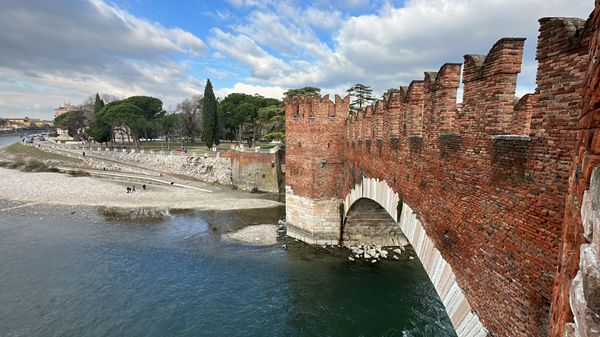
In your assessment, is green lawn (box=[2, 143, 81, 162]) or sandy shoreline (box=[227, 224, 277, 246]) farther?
green lawn (box=[2, 143, 81, 162])

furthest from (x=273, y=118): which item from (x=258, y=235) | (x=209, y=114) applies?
(x=258, y=235)

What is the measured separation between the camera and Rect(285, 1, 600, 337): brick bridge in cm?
179

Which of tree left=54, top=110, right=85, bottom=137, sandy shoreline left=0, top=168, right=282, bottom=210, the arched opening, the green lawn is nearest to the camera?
the arched opening

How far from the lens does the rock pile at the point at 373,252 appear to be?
48.8ft

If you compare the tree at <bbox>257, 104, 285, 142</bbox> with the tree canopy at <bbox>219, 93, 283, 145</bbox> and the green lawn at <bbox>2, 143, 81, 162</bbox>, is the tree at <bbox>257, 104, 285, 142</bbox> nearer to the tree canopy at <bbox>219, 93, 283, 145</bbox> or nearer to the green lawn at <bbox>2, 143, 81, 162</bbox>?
the tree canopy at <bbox>219, 93, 283, 145</bbox>

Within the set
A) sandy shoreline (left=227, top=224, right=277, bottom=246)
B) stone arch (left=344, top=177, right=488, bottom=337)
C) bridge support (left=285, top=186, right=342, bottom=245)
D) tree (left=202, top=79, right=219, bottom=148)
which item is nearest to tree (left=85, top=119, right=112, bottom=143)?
tree (left=202, top=79, right=219, bottom=148)

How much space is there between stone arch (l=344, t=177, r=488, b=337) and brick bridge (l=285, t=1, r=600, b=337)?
3 cm

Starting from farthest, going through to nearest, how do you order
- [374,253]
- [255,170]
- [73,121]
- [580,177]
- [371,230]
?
[73,121], [255,170], [371,230], [374,253], [580,177]

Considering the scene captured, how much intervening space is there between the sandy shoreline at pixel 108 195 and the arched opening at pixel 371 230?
10474 mm

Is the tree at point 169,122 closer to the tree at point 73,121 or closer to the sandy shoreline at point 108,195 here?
the sandy shoreline at point 108,195

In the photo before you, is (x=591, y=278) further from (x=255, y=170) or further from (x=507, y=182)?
(x=255, y=170)

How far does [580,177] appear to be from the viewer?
1.75 m

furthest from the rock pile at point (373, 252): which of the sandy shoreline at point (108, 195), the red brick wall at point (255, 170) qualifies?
the red brick wall at point (255, 170)

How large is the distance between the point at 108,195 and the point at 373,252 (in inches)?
1022
